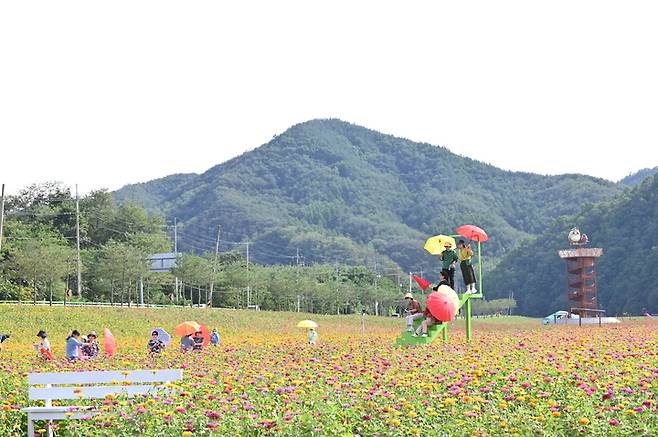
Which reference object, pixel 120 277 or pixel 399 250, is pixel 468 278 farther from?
pixel 399 250

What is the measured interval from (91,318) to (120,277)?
1876 centimetres

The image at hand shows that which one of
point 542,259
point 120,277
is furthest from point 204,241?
point 120,277

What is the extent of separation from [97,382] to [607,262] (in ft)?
310

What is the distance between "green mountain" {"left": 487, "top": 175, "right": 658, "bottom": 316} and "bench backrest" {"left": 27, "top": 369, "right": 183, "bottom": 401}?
84.4 meters

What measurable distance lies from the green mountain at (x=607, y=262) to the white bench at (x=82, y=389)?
84.4 metres

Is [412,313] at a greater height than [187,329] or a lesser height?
greater

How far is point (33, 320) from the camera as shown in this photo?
42125mm

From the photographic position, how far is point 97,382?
464 inches

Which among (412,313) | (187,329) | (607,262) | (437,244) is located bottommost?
(187,329)

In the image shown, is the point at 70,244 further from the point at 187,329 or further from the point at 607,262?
the point at 187,329

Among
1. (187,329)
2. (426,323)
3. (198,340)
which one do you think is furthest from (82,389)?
(187,329)

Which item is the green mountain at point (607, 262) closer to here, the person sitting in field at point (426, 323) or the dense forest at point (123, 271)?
the dense forest at point (123, 271)

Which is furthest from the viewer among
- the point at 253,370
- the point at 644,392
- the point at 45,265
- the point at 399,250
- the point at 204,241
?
the point at 204,241

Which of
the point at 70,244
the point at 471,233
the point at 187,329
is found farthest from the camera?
the point at 70,244
